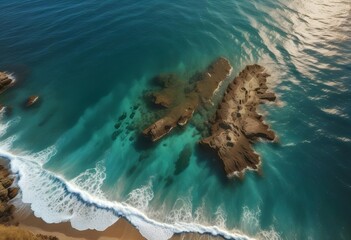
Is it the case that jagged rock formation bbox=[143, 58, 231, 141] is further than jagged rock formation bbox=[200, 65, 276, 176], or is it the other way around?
jagged rock formation bbox=[143, 58, 231, 141]

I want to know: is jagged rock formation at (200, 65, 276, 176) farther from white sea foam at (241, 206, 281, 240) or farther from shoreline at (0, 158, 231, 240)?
shoreline at (0, 158, 231, 240)

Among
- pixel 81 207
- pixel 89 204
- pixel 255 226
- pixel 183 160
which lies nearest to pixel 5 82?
pixel 81 207

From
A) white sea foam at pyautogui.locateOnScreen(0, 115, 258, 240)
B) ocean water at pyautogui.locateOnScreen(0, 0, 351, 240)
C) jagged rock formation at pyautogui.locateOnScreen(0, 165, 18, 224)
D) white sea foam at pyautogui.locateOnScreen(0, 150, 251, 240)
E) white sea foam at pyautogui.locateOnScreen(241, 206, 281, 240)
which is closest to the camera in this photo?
white sea foam at pyautogui.locateOnScreen(241, 206, 281, 240)

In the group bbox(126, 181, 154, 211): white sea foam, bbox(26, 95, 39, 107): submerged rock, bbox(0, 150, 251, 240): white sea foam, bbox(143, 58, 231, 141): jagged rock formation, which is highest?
bbox(143, 58, 231, 141): jagged rock formation

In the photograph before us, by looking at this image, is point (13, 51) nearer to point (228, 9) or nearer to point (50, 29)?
point (50, 29)

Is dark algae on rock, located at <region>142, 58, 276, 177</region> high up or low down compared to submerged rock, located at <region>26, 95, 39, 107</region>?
up

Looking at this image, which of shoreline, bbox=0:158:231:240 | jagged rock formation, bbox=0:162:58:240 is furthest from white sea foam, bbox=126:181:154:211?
jagged rock formation, bbox=0:162:58:240

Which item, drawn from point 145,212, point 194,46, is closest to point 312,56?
point 194,46
